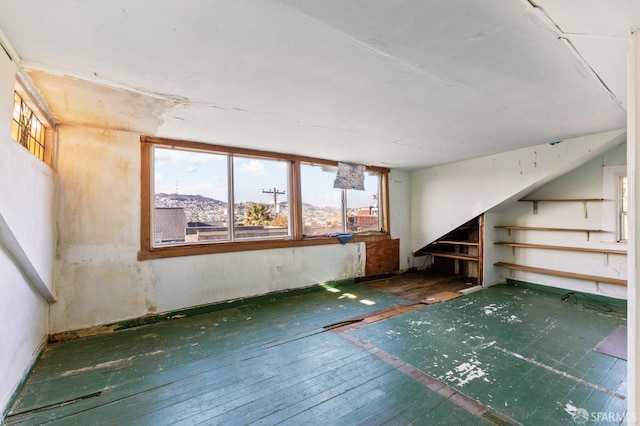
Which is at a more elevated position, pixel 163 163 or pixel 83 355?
pixel 163 163

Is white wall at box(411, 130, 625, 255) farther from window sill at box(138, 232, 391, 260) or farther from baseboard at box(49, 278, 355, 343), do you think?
baseboard at box(49, 278, 355, 343)

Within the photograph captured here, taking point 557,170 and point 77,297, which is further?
point 557,170

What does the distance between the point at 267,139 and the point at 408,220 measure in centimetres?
373

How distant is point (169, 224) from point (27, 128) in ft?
5.13

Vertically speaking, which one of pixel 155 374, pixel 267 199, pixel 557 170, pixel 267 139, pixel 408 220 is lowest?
pixel 155 374

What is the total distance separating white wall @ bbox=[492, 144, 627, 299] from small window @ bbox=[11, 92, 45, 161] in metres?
5.94

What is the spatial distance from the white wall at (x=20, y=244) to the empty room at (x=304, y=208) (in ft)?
0.10

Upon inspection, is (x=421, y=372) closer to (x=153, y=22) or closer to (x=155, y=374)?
(x=155, y=374)

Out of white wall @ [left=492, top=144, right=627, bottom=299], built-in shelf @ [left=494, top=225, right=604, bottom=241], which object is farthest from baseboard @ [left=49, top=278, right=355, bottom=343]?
white wall @ [left=492, top=144, right=627, bottom=299]

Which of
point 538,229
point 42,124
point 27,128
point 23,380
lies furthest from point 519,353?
point 42,124

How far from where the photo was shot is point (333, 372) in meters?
2.14

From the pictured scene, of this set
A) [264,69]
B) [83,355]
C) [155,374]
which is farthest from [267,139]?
[83,355]

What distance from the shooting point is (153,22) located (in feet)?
4.41

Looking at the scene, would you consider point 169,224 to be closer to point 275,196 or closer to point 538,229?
point 275,196
